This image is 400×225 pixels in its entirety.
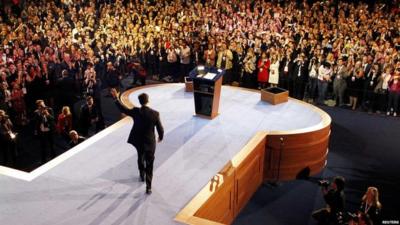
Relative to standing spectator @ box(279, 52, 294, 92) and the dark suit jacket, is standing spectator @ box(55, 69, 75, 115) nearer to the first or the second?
standing spectator @ box(279, 52, 294, 92)

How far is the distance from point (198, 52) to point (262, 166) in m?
6.38

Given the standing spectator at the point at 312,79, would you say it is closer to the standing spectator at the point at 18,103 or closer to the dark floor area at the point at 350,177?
the dark floor area at the point at 350,177

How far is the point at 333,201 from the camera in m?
6.46

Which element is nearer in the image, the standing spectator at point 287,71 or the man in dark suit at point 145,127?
the man in dark suit at point 145,127

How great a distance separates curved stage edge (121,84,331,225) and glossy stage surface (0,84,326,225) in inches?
6.9

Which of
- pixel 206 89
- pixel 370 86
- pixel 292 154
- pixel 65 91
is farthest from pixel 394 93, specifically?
pixel 65 91

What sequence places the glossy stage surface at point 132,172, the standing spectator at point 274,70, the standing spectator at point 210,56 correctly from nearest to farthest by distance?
the glossy stage surface at point 132,172
the standing spectator at point 274,70
the standing spectator at point 210,56

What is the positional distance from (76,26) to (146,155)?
1101 cm

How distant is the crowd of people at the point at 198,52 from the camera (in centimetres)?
1134

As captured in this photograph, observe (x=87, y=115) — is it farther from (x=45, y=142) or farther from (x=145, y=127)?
(x=145, y=127)

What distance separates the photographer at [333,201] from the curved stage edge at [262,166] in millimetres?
1316

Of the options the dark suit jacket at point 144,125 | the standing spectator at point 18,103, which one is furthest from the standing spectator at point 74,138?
the standing spectator at point 18,103

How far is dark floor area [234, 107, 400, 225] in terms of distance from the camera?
7523mm

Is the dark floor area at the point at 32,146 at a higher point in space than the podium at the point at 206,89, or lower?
lower
